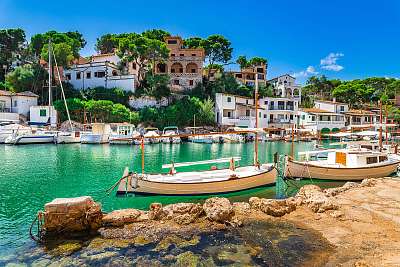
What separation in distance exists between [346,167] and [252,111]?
4624 cm

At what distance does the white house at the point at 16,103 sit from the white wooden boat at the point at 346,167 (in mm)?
49948

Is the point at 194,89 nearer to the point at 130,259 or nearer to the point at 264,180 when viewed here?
the point at 264,180

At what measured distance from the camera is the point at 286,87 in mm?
81812

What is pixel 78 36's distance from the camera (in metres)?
71.9

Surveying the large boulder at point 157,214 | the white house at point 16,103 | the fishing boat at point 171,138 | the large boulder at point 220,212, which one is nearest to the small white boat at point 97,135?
the fishing boat at point 171,138

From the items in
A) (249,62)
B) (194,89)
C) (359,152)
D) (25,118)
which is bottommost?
(359,152)

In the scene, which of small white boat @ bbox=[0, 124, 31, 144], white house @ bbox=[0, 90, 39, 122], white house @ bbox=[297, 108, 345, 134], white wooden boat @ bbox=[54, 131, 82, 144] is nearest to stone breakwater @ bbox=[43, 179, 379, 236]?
white wooden boat @ bbox=[54, 131, 82, 144]

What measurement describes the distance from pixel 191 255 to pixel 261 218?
13.9 ft

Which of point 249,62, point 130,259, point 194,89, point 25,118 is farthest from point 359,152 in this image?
point 249,62

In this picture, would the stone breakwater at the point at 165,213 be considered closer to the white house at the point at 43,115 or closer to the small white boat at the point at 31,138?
the small white boat at the point at 31,138

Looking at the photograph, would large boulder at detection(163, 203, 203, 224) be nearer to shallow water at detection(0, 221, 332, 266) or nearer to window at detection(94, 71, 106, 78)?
shallow water at detection(0, 221, 332, 266)

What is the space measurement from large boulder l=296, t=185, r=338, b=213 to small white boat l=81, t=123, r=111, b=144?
3870 centimetres

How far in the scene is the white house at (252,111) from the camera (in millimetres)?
63719

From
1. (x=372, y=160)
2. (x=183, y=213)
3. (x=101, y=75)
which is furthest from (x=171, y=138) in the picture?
(x=183, y=213)
